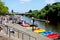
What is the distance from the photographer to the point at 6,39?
20750 mm

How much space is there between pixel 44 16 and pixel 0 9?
6568cm

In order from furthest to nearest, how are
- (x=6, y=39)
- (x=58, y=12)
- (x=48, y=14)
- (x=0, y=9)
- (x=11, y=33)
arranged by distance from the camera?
(x=48, y=14), (x=58, y=12), (x=0, y=9), (x=11, y=33), (x=6, y=39)

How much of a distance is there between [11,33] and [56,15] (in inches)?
4671

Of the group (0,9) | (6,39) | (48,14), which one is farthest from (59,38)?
(48,14)

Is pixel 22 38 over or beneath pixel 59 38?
over

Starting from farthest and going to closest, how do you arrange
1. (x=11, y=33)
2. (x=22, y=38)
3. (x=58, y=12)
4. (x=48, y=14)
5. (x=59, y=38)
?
(x=48, y=14) < (x=58, y=12) < (x=59, y=38) < (x=11, y=33) < (x=22, y=38)

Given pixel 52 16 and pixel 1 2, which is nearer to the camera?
pixel 1 2

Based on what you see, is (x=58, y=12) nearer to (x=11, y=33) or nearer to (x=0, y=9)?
(x=0, y=9)

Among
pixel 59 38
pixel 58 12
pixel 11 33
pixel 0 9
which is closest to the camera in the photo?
pixel 11 33

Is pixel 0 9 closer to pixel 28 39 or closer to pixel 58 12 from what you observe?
pixel 58 12

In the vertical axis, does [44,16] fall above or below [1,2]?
below

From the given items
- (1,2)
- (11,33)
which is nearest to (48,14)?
(1,2)

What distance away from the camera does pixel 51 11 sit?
146m

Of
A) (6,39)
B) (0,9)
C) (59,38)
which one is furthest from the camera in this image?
(0,9)
